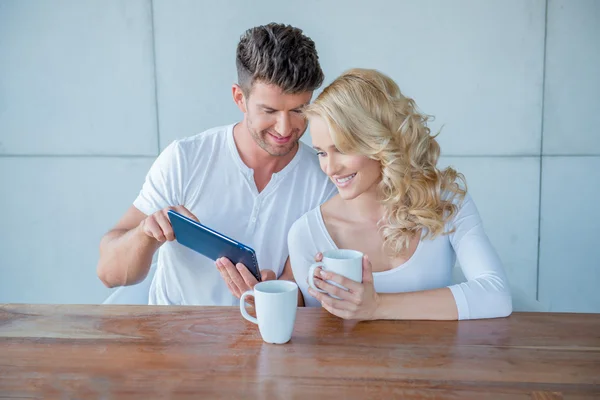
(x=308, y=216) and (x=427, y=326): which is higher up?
(x=308, y=216)

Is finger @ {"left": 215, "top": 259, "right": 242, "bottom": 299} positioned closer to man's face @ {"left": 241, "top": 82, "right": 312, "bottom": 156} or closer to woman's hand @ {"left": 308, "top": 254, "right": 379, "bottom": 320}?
woman's hand @ {"left": 308, "top": 254, "right": 379, "bottom": 320}

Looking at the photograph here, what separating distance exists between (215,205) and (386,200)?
24.6 inches

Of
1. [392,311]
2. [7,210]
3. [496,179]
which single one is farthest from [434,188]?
[7,210]

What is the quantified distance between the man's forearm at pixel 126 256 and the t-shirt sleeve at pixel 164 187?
0.12 m

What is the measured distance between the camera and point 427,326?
1251 millimetres

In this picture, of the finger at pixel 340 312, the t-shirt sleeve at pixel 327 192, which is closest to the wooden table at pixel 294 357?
the finger at pixel 340 312

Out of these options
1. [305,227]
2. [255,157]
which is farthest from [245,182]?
[305,227]

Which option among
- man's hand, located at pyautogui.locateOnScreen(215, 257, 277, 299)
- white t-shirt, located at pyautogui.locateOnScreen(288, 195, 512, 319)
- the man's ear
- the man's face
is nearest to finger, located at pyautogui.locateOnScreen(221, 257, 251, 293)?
man's hand, located at pyautogui.locateOnScreen(215, 257, 277, 299)

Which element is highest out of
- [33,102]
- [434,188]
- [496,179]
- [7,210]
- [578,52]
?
[578,52]

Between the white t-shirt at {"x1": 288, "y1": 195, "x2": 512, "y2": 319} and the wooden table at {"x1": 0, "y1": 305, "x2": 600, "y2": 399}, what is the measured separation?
55 millimetres

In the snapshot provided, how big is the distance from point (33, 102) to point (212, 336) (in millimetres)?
2429

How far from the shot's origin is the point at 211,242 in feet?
4.74

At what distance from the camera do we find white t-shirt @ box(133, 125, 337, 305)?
1.95 m

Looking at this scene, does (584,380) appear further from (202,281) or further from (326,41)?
(326,41)
